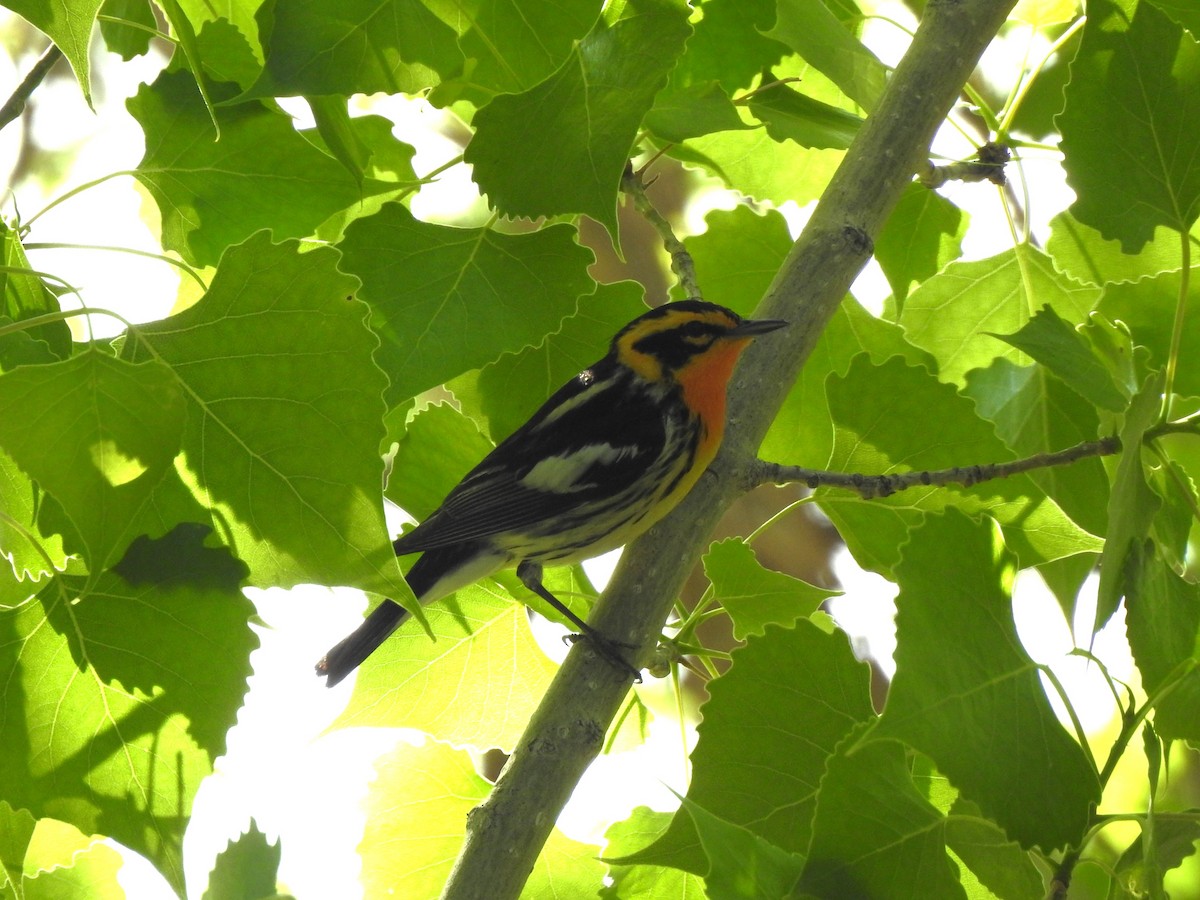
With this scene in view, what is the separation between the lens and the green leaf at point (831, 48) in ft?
5.00

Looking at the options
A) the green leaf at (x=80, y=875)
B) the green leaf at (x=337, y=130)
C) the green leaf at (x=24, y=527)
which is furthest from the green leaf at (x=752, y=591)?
the green leaf at (x=80, y=875)

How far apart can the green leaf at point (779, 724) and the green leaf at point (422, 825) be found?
17.0 inches

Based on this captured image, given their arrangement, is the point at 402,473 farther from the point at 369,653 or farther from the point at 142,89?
the point at 142,89

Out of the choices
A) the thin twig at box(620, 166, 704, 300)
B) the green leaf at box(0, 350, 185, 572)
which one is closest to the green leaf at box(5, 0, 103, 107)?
the green leaf at box(0, 350, 185, 572)

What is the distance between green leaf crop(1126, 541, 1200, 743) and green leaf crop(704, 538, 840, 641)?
471 millimetres

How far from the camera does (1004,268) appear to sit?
2.00m

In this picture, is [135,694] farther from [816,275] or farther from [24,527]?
[816,275]

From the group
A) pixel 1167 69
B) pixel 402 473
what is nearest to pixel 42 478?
pixel 402 473

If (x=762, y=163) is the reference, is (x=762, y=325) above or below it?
below

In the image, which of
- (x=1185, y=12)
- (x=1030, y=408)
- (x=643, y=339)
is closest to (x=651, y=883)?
(x=1030, y=408)

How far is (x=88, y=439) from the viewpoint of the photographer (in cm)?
110

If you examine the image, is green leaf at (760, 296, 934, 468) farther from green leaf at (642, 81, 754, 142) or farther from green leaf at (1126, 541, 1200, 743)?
green leaf at (1126, 541, 1200, 743)

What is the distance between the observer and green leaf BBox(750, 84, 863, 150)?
1.61m

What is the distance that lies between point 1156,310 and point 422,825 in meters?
1.26
